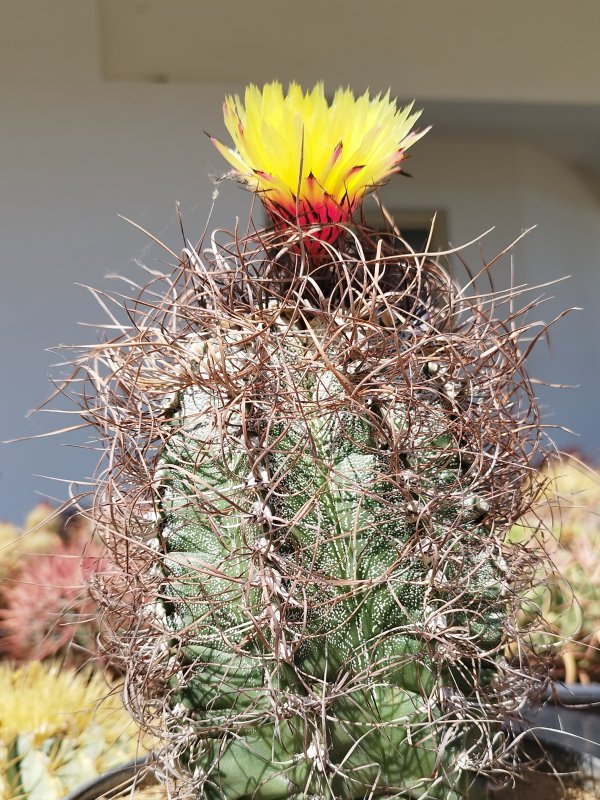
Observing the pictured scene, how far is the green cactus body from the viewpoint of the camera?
361 millimetres

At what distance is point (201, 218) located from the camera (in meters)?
1.77

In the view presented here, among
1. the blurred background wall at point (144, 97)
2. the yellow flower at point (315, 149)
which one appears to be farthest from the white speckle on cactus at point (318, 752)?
the blurred background wall at point (144, 97)

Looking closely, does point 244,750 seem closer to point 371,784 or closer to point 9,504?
point 371,784

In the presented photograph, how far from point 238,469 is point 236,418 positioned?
25 mm

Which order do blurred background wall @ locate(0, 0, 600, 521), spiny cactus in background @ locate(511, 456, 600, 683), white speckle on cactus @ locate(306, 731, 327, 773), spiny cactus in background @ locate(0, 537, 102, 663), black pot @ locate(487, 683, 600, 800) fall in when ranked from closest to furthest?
white speckle on cactus @ locate(306, 731, 327, 773)
black pot @ locate(487, 683, 600, 800)
spiny cactus in background @ locate(511, 456, 600, 683)
spiny cactus in background @ locate(0, 537, 102, 663)
blurred background wall @ locate(0, 0, 600, 521)

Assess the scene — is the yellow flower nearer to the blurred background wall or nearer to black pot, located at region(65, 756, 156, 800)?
black pot, located at region(65, 756, 156, 800)

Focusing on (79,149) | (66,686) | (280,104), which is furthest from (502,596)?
(79,149)

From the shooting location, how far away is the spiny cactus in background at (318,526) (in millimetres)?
364

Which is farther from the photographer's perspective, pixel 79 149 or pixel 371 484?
pixel 79 149

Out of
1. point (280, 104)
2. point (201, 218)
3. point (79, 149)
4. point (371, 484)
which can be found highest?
point (79, 149)

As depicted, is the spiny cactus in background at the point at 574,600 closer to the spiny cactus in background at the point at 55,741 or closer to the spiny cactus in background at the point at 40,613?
the spiny cactus in background at the point at 55,741

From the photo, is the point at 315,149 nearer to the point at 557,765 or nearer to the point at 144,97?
the point at 557,765

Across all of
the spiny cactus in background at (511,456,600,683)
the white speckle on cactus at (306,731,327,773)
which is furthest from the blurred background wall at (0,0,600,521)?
the white speckle on cactus at (306,731,327,773)

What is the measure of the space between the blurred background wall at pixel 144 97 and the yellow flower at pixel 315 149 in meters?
1.01
